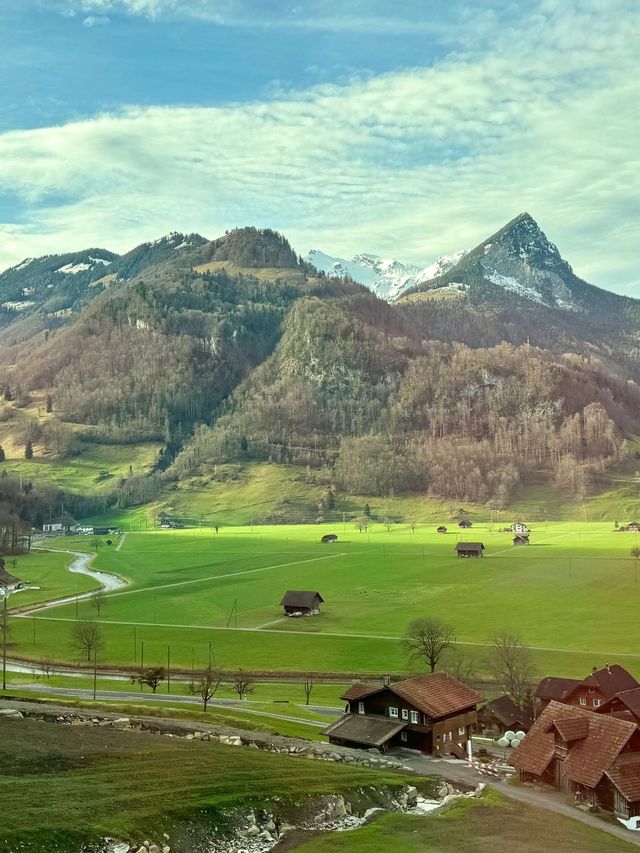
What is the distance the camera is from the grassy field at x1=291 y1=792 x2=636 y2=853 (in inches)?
1518

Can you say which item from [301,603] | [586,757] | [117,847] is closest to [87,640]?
[301,603]

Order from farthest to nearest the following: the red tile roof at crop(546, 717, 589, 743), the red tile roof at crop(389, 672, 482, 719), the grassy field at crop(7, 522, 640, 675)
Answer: the grassy field at crop(7, 522, 640, 675)
the red tile roof at crop(389, 672, 482, 719)
the red tile roof at crop(546, 717, 589, 743)

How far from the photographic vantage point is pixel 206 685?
76.4 meters

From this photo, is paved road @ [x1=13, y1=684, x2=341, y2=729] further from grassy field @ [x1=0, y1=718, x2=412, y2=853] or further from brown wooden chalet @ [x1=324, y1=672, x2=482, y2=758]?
grassy field @ [x1=0, y1=718, x2=412, y2=853]

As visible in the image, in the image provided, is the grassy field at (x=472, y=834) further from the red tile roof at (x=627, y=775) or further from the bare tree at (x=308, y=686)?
the bare tree at (x=308, y=686)

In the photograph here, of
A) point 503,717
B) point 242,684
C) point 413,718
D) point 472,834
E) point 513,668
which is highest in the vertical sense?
point 472,834

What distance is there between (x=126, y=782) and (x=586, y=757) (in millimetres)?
28479

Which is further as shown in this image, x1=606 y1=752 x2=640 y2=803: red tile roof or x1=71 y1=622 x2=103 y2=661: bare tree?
x1=71 y1=622 x2=103 y2=661: bare tree

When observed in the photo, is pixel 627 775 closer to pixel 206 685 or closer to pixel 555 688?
pixel 555 688

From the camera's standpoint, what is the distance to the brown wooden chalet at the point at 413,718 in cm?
6419

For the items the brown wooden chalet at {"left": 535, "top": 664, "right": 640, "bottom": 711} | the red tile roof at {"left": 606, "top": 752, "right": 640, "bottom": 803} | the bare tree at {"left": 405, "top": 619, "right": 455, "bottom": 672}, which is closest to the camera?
the red tile roof at {"left": 606, "top": 752, "right": 640, "bottom": 803}

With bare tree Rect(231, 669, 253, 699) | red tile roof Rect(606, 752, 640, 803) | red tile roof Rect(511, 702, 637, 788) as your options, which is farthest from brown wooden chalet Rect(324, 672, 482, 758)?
bare tree Rect(231, 669, 253, 699)

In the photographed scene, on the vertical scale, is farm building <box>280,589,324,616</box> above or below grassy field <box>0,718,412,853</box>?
below

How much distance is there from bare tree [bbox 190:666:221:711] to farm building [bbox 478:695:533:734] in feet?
77.2
